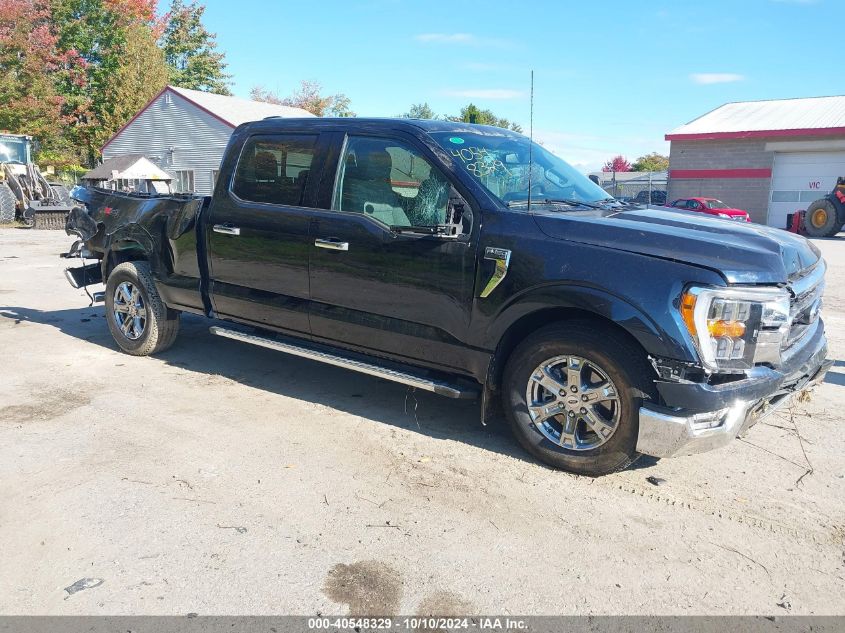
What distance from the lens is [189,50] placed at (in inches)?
2089

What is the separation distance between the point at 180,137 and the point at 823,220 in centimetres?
2846

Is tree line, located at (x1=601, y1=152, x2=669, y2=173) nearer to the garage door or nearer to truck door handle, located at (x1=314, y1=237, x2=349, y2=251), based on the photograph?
the garage door

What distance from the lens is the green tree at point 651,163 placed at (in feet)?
255

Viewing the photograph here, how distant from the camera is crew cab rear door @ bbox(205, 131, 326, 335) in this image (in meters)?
5.03

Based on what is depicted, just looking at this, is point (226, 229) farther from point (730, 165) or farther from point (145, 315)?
point (730, 165)

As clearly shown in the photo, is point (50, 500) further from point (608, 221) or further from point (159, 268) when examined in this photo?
point (608, 221)

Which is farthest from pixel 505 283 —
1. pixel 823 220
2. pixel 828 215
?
pixel 823 220

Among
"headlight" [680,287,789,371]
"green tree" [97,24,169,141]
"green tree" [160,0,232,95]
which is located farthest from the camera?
"green tree" [160,0,232,95]

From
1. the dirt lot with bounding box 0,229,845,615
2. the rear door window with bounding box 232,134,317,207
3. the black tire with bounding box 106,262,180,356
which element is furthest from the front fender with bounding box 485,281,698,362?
the black tire with bounding box 106,262,180,356

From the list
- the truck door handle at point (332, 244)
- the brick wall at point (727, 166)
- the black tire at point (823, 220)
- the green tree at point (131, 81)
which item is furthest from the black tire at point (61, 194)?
the black tire at point (823, 220)

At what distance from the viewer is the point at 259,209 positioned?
5.26 m

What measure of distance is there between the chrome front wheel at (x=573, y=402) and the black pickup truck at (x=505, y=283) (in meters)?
0.01

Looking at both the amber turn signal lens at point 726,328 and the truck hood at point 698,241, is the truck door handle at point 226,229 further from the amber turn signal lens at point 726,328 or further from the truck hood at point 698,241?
the amber turn signal lens at point 726,328

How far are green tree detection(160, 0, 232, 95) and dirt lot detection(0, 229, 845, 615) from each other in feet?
168
